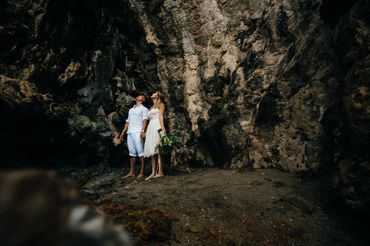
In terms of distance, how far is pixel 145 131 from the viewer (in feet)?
34.0

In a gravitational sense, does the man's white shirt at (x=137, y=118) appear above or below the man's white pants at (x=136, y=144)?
above

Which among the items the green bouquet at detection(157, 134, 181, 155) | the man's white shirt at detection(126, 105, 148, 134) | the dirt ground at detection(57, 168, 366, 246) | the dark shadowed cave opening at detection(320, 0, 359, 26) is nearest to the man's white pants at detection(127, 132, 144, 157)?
the man's white shirt at detection(126, 105, 148, 134)

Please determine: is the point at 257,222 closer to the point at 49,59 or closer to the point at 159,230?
the point at 159,230

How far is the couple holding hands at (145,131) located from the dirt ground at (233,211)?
1814 millimetres

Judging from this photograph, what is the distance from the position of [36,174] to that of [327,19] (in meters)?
7.58

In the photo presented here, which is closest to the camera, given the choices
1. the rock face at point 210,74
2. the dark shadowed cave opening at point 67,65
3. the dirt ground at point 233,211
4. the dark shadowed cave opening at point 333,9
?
the dirt ground at point 233,211

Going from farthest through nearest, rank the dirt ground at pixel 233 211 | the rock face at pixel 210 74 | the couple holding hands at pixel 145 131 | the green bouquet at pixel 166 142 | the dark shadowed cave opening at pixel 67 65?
1. the couple holding hands at pixel 145 131
2. the dark shadowed cave opening at pixel 67 65
3. the green bouquet at pixel 166 142
4. the rock face at pixel 210 74
5. the dirt ground at pixel 233 211

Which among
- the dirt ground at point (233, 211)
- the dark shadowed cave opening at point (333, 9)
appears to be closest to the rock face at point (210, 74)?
the dark shadowed cave opening at point (333, 9)

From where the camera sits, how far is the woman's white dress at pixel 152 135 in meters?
9.46

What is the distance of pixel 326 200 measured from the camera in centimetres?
597

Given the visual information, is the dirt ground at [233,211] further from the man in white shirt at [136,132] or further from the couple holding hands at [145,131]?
the man in white shirt at [136,132]

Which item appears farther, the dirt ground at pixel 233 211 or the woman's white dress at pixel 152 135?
the woman's white dress at pixel 152 135

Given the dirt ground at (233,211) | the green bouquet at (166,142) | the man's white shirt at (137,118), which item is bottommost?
the dirt ground at (233,211)

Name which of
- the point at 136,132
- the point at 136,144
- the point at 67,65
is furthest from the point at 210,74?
the point at 67,65
